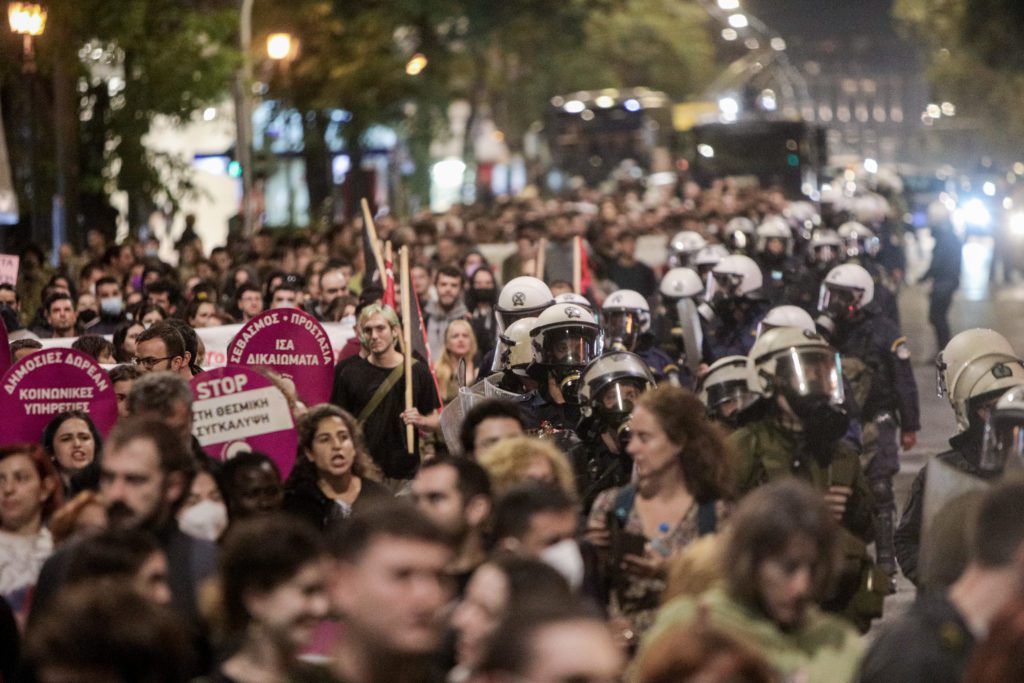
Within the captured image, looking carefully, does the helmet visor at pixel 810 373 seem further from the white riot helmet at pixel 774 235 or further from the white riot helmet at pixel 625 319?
the white riot helmet at pixel 774 235

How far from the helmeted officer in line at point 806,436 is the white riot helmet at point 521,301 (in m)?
3.19

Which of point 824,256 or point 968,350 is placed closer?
point 968,350

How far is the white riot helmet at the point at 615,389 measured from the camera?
8.16 m

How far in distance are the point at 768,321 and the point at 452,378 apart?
2.62 metres

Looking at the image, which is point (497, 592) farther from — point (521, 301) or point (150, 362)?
point (521, 301)

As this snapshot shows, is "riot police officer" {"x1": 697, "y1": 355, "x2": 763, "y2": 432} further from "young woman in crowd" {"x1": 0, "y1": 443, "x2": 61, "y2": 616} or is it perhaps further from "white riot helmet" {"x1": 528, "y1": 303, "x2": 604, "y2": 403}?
"young woman in crowd" {"x1": 0, "y1": 443, "x2": 61, "y2": 616}

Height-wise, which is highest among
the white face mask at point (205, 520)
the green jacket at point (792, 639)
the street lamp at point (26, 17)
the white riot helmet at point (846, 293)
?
the street lamp at point (26, 17)

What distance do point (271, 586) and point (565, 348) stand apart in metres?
4.42

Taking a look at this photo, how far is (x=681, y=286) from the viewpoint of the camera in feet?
50.0

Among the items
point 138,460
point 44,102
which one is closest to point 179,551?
point 138,460

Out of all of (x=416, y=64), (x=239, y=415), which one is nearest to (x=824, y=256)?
(x=239, y=415)

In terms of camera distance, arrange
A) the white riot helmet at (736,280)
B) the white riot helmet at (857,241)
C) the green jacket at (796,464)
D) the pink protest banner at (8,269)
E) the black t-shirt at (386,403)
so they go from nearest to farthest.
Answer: the green jacket at (796,464)
the black t-shirt at (386,403)
the white riot helmet at (736,280)
the pink protest banner at (8,269)
the white riot helmet at (857,241)

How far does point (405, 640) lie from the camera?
14.3 feet

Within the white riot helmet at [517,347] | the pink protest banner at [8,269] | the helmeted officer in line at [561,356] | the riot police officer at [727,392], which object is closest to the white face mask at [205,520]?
the riot police officer at [727,392]
